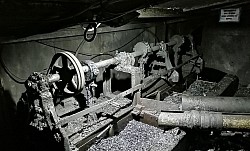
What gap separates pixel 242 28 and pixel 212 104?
3544 mm

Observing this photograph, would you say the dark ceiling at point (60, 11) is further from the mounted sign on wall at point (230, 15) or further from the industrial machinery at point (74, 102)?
the mounted sign on wall at point (230, 15)

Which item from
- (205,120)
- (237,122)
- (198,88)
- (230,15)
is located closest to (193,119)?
(205,120)

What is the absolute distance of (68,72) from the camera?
90.0 inches

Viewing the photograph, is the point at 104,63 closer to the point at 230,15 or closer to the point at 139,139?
the point at 139,139

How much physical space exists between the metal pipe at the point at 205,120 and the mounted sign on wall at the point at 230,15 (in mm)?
3823

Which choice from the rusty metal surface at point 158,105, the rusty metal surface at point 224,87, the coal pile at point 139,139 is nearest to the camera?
the coal pile at point 139,139

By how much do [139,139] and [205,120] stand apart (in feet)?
3.21

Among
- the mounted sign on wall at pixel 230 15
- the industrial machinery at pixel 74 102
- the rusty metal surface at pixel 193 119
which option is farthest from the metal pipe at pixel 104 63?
the mounted sign on wall at pixel 230 15

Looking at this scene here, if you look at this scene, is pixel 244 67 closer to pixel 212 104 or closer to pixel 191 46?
pixel 191 46

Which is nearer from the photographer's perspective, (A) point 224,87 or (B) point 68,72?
(B) point 68,72

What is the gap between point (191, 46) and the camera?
501 centimetres

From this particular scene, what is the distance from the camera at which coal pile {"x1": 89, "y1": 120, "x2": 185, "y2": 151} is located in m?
2.46

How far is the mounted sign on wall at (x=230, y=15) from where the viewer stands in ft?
16.6

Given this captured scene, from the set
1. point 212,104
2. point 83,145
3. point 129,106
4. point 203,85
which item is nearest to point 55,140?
point 83,145
